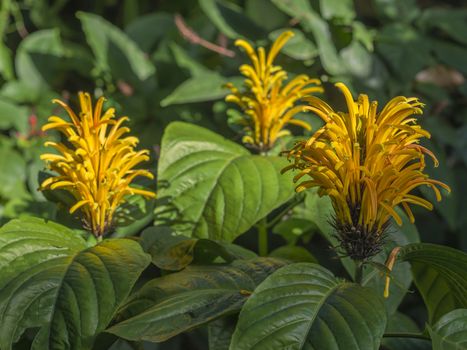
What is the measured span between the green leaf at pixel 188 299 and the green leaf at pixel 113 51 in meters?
1.11

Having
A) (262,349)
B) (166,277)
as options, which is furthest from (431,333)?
(166,277)

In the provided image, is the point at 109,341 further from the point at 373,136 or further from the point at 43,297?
the point at 373,136

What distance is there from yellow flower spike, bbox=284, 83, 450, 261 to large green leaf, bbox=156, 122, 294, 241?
24 cm

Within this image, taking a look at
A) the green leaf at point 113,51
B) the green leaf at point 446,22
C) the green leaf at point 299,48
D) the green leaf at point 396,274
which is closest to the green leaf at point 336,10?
the green leaf at point 299,48

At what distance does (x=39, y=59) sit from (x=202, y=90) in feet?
2.02

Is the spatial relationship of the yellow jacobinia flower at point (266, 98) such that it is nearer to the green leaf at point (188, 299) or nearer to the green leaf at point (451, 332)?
the green leaf at point (188, 299)

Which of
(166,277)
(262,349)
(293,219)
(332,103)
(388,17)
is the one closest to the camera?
(262,349)

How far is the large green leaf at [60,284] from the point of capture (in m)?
1.08

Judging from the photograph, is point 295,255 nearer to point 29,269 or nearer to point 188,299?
point 188,299

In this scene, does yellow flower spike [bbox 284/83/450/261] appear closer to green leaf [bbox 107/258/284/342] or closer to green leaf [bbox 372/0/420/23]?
green leaf [bbox 107/258/284/342]

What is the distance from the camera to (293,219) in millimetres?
1616

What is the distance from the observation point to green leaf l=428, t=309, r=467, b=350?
1.07 m

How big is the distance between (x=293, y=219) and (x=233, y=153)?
0.21 m

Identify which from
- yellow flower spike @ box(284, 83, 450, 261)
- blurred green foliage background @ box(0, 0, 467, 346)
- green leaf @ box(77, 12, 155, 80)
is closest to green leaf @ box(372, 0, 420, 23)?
blurred green foliage background @ box(0, 0, 467, 346)
